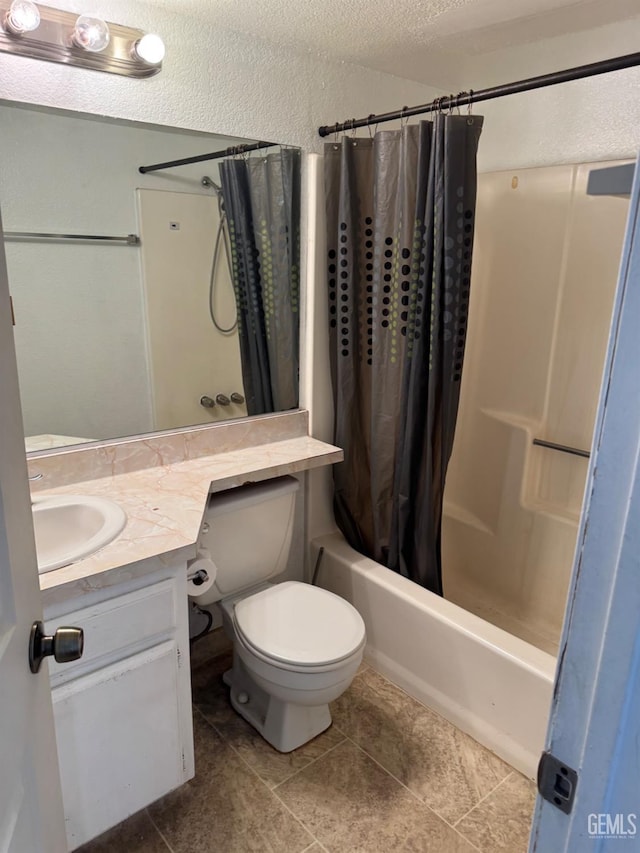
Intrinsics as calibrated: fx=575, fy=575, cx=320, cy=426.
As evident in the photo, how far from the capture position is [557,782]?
0.62 m

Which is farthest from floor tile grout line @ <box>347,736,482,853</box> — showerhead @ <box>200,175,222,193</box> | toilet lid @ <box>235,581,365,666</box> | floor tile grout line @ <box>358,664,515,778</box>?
showerhead @ <box>200,175,222,193</box>

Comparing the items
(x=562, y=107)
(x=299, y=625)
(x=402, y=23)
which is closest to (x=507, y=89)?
(x=402, y=23)

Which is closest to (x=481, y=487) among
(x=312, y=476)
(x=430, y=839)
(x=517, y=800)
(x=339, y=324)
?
(x=312, y=476)

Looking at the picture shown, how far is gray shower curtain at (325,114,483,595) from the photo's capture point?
1.80 metres

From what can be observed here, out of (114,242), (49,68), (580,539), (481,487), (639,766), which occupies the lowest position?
(481,487)

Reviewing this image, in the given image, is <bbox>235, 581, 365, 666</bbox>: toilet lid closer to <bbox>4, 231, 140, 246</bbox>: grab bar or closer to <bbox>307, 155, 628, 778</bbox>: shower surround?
<bbox>307, 155, 628, 778</bbox>: shower surround

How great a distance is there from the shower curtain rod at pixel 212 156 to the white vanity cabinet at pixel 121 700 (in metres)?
1.23

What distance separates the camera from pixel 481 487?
2.67 meters

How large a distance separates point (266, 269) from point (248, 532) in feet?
3.16

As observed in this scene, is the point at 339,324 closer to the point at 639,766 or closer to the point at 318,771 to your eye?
the point at 318,771

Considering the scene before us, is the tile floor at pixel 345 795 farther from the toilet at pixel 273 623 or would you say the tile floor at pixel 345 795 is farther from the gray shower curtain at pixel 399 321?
the gray shower curtain at pixel 399 321

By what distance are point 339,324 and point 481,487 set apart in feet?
3.54

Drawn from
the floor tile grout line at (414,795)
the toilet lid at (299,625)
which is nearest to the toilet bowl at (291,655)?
the toilet lid at (299,625)

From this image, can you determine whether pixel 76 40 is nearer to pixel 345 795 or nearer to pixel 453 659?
pixel 453 659
